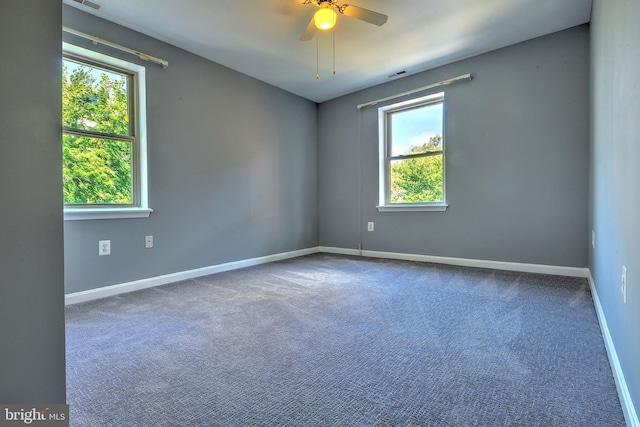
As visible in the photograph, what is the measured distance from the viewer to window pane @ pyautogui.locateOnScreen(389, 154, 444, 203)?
385 centimetres

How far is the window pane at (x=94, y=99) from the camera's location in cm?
252

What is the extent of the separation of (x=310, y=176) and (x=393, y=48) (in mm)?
2161

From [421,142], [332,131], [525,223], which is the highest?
[332,131]

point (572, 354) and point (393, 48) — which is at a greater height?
point (393, 48)

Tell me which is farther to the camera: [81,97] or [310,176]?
[310,176]

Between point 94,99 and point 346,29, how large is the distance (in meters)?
2.31

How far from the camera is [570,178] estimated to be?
9.80 feet

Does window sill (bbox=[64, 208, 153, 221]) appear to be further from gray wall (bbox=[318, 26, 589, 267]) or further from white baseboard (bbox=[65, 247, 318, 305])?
gray wall (bbox=[318, 26, 589, 267])

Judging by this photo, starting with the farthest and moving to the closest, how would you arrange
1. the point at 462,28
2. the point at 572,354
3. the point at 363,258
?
1. the point at 363,258
2. the point at 462,28
3. the point at 572,354

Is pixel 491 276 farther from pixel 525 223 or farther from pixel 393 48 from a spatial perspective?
pixel 393 48

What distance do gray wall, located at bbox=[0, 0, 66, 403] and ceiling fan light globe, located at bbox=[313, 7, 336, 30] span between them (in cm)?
183

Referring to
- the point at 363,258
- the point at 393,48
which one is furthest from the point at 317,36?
the point at 363,258

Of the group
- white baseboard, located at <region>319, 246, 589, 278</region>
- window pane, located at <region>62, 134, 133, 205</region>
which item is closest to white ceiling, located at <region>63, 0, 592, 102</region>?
window pane, located at <region>62, 134, 133, 205</region>

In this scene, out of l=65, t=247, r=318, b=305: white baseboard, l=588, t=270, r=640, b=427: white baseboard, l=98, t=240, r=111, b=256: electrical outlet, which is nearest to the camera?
l=588, t=270, r=640, b=427: white baseboard
